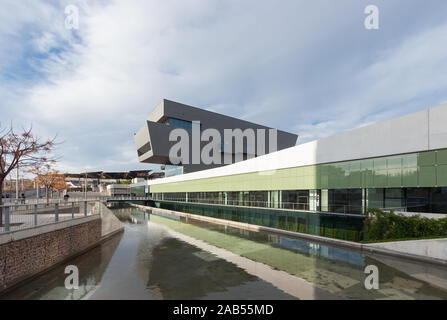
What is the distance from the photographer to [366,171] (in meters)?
20.1

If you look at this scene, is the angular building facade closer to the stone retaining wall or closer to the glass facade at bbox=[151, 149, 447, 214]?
the glass facade at bbox=[151, 149, 447, 214]

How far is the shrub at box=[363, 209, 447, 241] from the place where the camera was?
39.5ft

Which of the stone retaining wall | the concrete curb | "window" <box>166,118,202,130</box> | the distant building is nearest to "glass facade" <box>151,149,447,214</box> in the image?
the concrete curb

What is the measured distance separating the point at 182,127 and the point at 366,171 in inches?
1710

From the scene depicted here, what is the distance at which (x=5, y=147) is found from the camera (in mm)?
16484

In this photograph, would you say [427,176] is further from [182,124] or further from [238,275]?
[182,124]

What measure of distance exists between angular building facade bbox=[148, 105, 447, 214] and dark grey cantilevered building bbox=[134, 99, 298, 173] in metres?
26.3

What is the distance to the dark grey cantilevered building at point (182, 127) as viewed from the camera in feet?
174

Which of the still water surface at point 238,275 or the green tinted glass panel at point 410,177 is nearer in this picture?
the still water surface at point 238,275

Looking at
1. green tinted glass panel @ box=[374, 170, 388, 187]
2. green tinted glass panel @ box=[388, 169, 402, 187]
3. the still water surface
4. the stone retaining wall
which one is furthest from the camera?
green tinted glass panel @ box=[374, 170, 388, 187]

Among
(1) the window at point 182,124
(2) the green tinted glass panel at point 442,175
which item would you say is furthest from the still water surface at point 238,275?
(1) the window at point 182,124

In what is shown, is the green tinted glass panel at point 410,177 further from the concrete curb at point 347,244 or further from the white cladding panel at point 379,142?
the concrete curb at point 347,244

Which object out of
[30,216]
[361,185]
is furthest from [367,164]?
[30,216]
